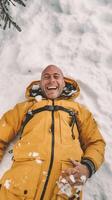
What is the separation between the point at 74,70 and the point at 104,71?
0.42m

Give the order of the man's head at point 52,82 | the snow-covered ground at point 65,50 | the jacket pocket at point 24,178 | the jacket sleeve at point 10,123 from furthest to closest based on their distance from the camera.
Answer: the snow-covered ground at point 65,50 < the man's head at point 52,82 < the jacket sleeve at point 10,123 < the jacket pocket at point 24,178

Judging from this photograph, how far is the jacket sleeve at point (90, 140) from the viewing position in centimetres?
436

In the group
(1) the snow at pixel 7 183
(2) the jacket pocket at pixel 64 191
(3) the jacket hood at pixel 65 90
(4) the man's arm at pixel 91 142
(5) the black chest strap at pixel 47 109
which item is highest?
(3) the jacket hood at pixel 65 90

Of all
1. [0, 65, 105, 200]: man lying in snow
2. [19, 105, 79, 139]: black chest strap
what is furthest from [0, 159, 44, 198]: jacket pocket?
[19, 105, 79, 139]: black chest strap

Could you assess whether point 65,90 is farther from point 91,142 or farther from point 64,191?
point 64,191

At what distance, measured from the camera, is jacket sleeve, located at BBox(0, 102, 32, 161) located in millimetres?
4789

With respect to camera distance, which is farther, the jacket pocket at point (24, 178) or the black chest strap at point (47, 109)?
the black chest strap at point (47, 109)

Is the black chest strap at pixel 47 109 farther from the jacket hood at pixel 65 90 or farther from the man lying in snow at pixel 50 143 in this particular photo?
the jacket hood at pixel 65 90

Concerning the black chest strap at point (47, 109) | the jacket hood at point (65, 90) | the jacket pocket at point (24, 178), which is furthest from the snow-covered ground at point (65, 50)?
the jacket pocket at point (24, 178)

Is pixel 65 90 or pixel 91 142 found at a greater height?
pixel 65 90

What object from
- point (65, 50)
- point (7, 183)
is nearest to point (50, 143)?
point (7, 183)

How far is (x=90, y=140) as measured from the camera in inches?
181

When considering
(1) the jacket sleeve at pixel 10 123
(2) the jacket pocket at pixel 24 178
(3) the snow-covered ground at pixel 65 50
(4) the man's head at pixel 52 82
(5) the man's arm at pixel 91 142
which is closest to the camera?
(2) the jacket pocket at pixel 24 178

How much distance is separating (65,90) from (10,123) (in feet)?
2.89
